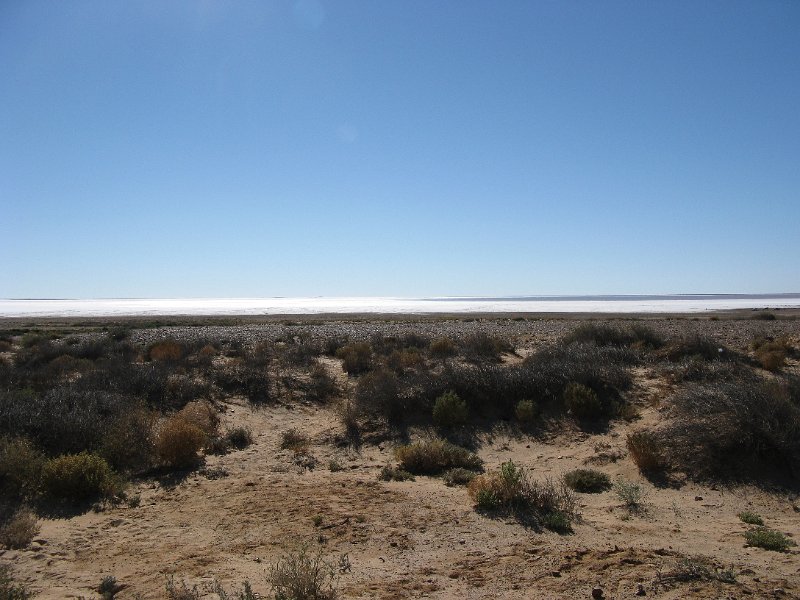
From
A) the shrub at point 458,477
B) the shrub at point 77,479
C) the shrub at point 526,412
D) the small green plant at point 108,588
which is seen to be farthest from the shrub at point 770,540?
the shrub at point 77,479

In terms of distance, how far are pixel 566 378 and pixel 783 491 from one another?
18.5 feet

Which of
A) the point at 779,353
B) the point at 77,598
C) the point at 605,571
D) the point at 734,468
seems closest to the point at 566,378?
the point at 734,468

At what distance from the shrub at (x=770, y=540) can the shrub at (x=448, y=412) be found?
6566mm

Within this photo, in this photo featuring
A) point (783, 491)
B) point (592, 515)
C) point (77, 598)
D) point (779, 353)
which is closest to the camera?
point (77, 598)

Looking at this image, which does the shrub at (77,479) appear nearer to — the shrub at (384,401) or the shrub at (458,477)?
the shrub at (458,477)

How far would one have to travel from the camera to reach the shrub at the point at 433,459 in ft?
31.3

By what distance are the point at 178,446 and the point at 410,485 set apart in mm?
4387

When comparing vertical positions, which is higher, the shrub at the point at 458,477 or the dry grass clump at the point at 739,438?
the dry grass clump at the point at 739,438

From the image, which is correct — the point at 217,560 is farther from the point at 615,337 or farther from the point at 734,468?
the point at 615,337

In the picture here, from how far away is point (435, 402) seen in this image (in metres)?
12.8

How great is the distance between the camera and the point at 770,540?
231 inches

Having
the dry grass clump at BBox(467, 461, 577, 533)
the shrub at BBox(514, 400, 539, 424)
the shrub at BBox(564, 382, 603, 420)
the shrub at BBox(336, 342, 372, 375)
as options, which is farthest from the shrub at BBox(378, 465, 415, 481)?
the shrub at BBox(336, 342, 372, 375)

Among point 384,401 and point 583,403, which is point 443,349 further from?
point 583,403

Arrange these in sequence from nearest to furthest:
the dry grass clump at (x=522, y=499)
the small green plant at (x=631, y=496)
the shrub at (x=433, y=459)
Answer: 1. the dry grass clump at (x=522, y=499)
2. the small green plant at (x=631, y=496)
3. the shrub at (x=433, y=459)
